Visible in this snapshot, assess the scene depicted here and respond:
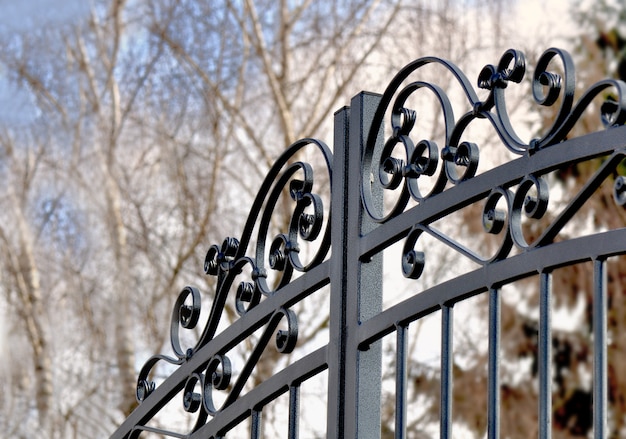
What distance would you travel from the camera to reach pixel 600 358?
71 centimetres

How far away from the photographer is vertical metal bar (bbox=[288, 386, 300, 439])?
1067 mm

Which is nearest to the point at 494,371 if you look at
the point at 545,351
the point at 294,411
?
the point at 545,351

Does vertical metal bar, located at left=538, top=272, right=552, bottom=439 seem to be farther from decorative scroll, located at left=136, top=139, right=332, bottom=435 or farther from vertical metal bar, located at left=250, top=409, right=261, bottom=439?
vertical metal bar, located at left=250, top=409, right=261, bottom=439

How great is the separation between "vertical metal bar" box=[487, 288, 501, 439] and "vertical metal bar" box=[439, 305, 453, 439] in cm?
5

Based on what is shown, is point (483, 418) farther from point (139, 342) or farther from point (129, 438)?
point (129, 438)

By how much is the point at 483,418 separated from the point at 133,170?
9.33 ft

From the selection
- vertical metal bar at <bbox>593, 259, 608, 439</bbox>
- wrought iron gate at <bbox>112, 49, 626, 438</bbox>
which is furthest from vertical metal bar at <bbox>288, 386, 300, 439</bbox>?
vertical metal bar at <bbox>593, 259, 608, 439</bbox>

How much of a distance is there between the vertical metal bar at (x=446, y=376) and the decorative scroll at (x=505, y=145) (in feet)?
0.18

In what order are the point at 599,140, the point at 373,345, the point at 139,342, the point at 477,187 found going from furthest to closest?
the point at 139,342
the point at 373,345
the point at 477,187
the point at 599,140

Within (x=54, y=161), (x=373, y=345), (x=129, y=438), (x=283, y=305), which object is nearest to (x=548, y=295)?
(x=373, y=345)

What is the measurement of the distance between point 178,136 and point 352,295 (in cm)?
534

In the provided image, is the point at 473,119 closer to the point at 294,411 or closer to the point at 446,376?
the point at 446,376

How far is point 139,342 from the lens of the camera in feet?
20.7

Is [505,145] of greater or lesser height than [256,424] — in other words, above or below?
above
